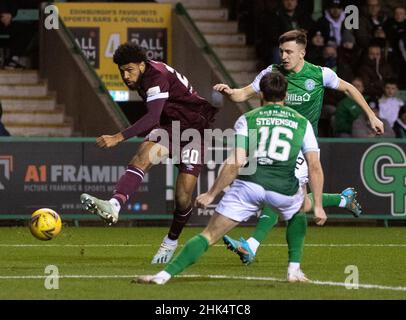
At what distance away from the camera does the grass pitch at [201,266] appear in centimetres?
1147

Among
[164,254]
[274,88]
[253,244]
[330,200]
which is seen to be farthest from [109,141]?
[330,200]

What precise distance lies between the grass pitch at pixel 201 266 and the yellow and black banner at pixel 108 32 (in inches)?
213

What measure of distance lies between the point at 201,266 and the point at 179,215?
854 millimetres

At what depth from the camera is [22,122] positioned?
24.4m

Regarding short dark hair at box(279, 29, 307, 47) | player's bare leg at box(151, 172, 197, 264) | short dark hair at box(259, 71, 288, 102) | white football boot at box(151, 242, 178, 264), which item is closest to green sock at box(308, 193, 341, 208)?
player's bare leg at box(151, 172, 197, 264)

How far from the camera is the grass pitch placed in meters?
11.5

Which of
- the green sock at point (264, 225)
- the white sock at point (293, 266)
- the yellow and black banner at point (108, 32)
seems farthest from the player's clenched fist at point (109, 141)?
the yellow and black banner at point (108, 32)

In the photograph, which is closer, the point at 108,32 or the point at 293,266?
the point at 293,266

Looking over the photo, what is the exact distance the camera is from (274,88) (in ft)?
38.5

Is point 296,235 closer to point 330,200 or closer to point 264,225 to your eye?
point 264,225

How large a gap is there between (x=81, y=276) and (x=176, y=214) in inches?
87.4

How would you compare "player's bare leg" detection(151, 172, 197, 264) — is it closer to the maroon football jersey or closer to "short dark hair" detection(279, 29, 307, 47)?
the maroon football jersey

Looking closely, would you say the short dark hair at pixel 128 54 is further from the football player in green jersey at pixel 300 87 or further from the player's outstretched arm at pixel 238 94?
the football player in green jersey at pixel 300 87

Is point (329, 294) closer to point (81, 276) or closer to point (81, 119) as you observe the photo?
point (81, 276)
